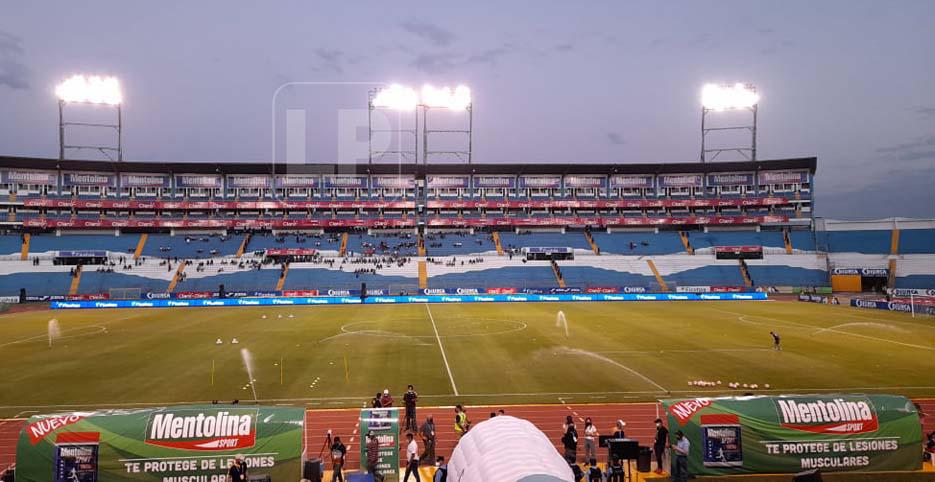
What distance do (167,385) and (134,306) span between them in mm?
45680

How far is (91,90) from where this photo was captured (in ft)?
268

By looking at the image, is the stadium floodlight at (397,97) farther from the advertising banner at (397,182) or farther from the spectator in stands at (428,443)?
the spectator in stands at (428,443)

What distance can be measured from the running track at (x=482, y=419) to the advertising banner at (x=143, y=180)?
83190mm

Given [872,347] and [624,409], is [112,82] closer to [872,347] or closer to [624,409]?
[624,409]

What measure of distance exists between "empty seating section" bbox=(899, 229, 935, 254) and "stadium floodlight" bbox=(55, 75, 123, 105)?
125212 millimetres

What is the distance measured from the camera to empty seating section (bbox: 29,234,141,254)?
252ft

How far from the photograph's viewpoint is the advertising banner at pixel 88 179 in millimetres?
87544

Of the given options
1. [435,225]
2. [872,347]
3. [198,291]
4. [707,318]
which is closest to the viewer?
[872,347]

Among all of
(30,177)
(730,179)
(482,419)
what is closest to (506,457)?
(482,419)

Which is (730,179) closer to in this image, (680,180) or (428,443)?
(680,180)

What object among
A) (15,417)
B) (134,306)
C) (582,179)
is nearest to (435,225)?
(582,179)

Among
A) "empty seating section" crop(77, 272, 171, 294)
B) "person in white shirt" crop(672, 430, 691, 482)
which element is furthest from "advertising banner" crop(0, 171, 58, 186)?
"person in white shirt" crop(672, 430, 691, 482)

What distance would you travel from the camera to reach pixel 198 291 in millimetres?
68250

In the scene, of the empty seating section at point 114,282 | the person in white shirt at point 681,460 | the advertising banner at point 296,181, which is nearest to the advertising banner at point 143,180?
the advertising banner at point 296,181
